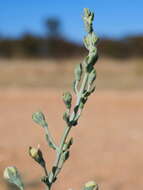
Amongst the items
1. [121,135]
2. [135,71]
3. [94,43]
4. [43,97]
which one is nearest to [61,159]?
[94,43]

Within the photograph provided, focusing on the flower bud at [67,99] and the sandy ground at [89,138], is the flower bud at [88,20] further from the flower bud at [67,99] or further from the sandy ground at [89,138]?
the sandy ground at [89,138]

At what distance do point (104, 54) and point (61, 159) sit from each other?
3874cm

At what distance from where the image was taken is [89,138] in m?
11.2

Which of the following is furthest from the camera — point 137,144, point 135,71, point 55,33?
point 55,33

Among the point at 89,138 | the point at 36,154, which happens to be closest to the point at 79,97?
the point at 36,154

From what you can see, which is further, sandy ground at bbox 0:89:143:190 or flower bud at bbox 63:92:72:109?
sandy ground at bbox 0:89:143:190

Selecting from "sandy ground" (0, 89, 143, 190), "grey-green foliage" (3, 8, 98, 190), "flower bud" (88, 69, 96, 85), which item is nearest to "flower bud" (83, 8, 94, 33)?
"grey-green foliage" (3, 8, 98, 190)

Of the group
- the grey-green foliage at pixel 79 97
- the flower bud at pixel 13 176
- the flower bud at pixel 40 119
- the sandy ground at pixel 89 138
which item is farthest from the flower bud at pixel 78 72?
the sandy ground at pixel 89 138

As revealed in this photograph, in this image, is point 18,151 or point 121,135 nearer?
point 18,151

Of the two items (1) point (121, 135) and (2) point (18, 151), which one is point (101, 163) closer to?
(2) point (18, 151)

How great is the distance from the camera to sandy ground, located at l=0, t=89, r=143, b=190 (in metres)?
7.95

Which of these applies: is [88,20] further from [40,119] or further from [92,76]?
[40,119]

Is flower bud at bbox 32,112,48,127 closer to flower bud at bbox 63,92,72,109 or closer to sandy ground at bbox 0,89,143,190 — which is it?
flower bud at bbox 63,92,72,109

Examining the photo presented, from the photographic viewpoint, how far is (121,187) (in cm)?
750
